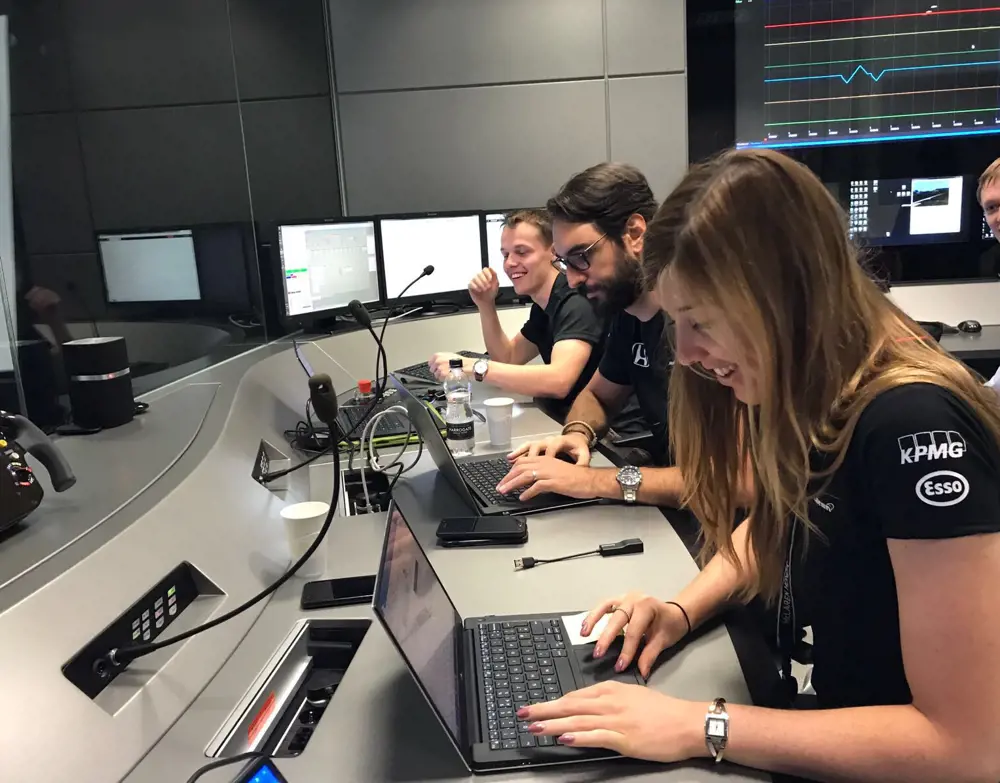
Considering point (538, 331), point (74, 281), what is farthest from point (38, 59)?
point (538, 331)

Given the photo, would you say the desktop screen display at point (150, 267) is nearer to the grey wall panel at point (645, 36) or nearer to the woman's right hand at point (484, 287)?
the woman's right hand at point (484, 287)

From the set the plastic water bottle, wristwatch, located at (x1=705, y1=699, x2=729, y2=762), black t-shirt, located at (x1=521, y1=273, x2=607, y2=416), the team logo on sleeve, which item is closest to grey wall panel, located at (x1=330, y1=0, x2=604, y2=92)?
black t-shirt, located at (x1=521, y1=273, x2=607, y2=416)

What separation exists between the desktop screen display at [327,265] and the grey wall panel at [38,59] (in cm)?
81

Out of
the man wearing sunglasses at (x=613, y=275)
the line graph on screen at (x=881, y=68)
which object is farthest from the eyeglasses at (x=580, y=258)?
the line graph on screen at (x=881, y=68)

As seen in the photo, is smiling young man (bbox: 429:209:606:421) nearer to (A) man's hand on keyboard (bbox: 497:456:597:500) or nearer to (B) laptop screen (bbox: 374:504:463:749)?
(A) man's hand on keyboard (bbox: 497:456:597:500)

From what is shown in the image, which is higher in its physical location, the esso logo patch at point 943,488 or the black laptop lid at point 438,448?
the esso logo patch at point 943,488

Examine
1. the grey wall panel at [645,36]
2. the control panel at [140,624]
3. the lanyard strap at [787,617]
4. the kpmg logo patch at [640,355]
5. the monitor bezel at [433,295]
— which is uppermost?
the grey wall panel at [645,36]

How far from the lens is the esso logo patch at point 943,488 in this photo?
670 millimetres

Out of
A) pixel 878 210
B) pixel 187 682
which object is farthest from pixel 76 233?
pixel 878 210

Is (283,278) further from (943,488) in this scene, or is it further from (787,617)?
(943,488)

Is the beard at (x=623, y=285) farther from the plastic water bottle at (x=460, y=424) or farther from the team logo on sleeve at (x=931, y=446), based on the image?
the team logo on sleeve at (x=931, y=446)

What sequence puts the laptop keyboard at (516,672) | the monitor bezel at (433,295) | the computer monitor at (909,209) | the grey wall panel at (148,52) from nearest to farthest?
the laptop keyboard at (516,672) < the grey wall panel at (148,52) < the monitor bezel at (433,295) < the computer monitor at (909,209)

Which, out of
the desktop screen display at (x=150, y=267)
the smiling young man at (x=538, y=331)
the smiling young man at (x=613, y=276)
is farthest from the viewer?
the smiling young man at (x=538, y=331)

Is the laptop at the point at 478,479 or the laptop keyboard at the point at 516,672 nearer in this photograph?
the laptop keyboard at the point at 516,672
